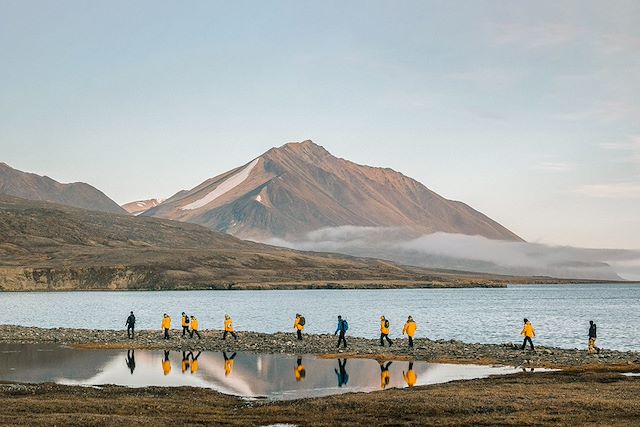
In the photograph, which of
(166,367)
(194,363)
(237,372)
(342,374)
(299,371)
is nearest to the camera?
(342,374)

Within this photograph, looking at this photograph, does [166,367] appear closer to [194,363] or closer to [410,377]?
[194,363]

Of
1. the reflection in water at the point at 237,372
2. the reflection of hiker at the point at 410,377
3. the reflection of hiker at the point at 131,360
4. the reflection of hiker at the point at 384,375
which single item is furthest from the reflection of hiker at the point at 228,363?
the reflection of hiker at the point at 410,377

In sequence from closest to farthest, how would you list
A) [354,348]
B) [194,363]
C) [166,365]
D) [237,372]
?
[237,372] → [166,365] → [194,363] → [354,348]

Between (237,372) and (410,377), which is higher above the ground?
(410,377)

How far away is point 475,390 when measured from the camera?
3484 cm

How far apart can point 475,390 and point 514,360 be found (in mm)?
15352

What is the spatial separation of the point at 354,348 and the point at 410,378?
53.2 ft

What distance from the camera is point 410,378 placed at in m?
41.1

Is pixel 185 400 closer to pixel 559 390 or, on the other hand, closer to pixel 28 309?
pixel 559 390

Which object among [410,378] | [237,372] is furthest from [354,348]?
[410,378]

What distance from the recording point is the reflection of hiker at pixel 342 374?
3988cm

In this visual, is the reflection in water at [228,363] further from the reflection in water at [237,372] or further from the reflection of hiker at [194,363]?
the reflection of hiker at [194,363]

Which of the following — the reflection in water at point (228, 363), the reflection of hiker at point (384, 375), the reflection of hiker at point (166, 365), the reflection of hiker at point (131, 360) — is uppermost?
the reflection of hiker at point (384, 375)

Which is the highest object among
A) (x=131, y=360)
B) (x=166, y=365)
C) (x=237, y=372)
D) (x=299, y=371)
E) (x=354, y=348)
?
(x=354, y=348)
